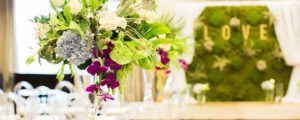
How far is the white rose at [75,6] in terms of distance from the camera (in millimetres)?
2027

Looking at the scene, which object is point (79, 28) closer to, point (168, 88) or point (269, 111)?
point (168, 88)

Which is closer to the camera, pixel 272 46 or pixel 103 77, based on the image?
pixel 103 77

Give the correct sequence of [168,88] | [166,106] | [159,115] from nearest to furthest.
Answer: [159,115] < [166,106] < [168,88]

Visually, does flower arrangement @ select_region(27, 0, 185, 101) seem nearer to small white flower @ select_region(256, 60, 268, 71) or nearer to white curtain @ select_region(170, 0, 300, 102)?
white curtain @ select_region(170, 0, 300, 102)

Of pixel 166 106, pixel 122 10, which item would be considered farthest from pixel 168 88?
pixel 122 10

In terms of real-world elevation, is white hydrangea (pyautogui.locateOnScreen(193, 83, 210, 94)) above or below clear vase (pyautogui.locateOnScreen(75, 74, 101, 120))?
below

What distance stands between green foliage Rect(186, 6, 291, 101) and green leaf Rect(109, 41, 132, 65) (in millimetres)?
5073

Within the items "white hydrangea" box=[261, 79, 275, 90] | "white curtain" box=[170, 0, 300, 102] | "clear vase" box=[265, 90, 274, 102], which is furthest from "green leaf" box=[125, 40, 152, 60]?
"clear vase" box=[265, 90, 274, 102]

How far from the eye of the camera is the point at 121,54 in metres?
2.03

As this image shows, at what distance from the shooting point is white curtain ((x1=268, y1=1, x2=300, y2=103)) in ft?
22.2

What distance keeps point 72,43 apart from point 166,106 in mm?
3443

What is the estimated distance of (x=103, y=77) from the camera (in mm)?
2113

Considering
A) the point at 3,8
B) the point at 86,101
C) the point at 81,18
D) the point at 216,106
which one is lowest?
the point at 216,106

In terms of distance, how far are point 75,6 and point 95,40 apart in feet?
0.57
